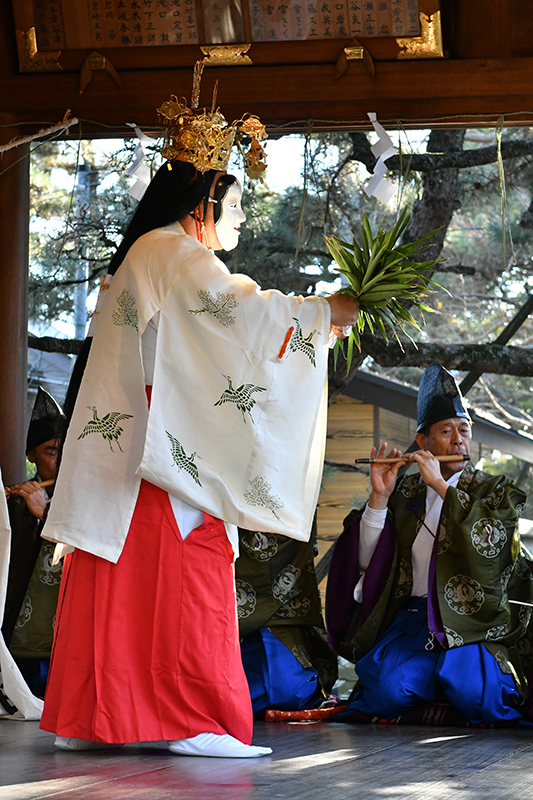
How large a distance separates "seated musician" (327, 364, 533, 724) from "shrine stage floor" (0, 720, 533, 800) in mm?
406

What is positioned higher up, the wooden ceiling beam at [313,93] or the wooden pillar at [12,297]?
the wooden ceiling beam at [313,93]

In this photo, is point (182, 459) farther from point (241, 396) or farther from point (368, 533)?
point (368, 533)

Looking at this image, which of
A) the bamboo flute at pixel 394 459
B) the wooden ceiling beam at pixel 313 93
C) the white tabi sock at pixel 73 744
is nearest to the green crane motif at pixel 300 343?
the bamboo flute at pixel 394 459

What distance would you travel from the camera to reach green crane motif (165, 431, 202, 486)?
250 cm

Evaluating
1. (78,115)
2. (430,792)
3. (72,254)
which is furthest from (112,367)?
(72,254)

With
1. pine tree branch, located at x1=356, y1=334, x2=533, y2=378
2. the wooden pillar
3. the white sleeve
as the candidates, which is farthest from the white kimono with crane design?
pine tree branch, located at x1=356, y1=334, x2=533, y2=378

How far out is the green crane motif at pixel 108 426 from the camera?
2547mm

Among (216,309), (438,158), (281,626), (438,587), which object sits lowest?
(281,626)

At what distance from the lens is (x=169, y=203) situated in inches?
109

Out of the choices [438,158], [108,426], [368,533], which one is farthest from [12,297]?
[438,158]

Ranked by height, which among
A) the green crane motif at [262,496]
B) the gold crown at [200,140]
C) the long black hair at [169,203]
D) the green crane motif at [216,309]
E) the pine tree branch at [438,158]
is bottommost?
the green crane motif at [262,496]

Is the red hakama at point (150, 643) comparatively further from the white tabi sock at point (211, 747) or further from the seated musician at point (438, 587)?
the seated musician at point (438, 587)

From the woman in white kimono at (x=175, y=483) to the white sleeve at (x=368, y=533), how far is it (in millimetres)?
1005

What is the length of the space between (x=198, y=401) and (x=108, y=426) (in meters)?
0.27
